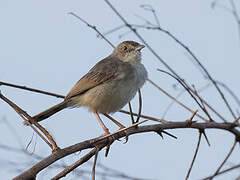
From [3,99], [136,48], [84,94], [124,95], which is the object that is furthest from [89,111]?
[3,99]

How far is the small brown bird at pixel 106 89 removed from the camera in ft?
16.6

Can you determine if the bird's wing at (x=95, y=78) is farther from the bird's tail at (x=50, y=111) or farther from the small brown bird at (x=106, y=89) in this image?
the bird's tail at (x=50, y=111)

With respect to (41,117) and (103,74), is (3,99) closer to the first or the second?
(41,117)

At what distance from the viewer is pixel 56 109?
17.3 feet

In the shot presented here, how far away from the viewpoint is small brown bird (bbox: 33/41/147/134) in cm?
506

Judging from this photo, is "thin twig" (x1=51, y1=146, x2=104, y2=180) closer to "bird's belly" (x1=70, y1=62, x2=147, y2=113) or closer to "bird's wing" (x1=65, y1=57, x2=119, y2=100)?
"bird's belly" (x1=70, y1=62, x2=147, y2=113)

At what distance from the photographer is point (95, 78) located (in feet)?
17.4

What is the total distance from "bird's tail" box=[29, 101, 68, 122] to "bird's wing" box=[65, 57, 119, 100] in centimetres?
16

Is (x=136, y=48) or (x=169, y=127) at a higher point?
(x=136, y=48)

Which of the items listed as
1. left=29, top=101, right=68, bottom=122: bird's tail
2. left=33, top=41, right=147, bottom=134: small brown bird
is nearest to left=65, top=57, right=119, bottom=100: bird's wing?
left=33, top=41, right=147, bottom=134: small brown bird

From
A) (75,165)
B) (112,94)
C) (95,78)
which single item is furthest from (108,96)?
(75,165)

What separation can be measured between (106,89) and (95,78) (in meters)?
A: 0.28

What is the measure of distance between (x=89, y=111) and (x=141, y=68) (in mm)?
947

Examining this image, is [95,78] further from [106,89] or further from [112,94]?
[112,94]
